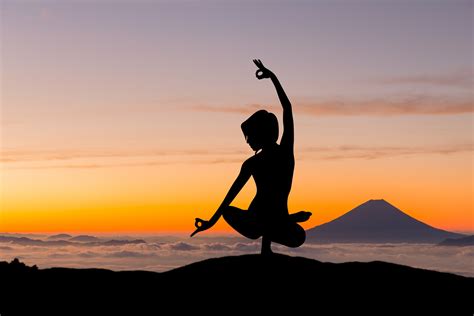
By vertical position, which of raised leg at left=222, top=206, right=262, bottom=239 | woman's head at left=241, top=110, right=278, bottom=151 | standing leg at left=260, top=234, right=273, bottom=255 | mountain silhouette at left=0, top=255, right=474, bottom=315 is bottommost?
mountain silhouette at left=0, top=255, right=474, bottom=315

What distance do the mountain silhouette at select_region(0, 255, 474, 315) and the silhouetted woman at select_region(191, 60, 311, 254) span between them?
63cm

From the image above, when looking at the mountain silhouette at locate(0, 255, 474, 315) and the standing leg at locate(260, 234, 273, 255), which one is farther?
the standing leg at locate(260, 234, 273, 255)

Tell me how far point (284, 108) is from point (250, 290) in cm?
329

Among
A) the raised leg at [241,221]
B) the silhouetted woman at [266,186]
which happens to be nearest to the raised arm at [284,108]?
the silhouetted woman at [266,186]

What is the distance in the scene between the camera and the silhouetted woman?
14.2 m

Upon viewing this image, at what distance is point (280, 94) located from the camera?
1394 centimetres

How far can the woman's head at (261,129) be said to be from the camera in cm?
1429

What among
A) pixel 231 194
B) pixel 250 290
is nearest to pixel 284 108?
pixel 231 194

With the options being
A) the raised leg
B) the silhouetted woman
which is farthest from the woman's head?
the raised leg

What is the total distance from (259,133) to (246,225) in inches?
65.8

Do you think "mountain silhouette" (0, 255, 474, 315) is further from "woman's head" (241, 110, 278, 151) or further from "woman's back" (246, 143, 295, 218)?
"woman's head" (241, 110, 278, 151)

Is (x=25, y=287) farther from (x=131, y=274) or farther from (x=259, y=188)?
(x=259, y=188)

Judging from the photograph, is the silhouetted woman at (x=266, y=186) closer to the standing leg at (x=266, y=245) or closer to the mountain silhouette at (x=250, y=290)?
the standing leg at (x=266, y=245)

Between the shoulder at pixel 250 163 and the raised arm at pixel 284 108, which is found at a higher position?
the raised arm at pixel 284 108
